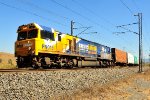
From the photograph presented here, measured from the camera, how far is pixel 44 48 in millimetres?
22922

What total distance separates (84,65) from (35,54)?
1148 cm

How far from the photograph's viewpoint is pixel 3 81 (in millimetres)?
10977

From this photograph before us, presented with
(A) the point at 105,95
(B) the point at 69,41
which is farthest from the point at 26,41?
(A) the point at 105,95

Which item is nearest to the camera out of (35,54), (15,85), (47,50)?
(15,85)

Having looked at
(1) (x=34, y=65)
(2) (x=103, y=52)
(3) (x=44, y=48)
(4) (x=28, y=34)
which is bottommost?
(1) (x=34, y=65)

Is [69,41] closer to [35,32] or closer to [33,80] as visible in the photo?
[35,32]

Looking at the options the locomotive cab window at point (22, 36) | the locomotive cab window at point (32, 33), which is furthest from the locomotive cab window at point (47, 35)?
the locomotive cab window at point (22, 36)

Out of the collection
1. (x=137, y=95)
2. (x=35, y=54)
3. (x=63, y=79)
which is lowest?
(x=137, y=95)

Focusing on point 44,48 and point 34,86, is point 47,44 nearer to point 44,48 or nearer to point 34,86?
point 44,48

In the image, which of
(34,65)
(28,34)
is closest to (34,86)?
(34,65)

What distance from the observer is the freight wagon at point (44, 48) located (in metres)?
22.2

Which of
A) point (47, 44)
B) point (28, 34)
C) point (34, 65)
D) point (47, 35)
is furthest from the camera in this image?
point (47, 35)

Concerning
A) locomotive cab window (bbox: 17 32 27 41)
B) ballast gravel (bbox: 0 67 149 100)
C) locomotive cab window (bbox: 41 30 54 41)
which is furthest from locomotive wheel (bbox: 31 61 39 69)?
ballast gravel (bbox: 0 67 149 100)

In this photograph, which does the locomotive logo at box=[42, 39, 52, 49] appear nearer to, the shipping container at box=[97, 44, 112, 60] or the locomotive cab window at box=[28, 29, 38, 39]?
the locomotive cab window at box=[28, 29, 38, 39]
